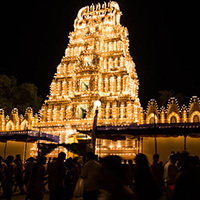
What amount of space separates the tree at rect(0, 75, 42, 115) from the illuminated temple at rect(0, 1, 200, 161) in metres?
12.6

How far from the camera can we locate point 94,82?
2766 cm

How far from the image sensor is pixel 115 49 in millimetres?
29391

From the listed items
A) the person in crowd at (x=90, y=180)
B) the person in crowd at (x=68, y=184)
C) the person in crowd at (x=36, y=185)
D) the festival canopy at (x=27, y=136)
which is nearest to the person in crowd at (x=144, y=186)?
the person in crowd at (x=90, y=180)

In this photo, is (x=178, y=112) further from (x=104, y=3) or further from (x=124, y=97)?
(x=104, y=3)

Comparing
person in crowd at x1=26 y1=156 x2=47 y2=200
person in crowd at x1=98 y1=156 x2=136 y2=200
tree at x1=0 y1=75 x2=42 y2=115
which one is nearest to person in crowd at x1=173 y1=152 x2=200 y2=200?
person in crowd at x1=98 y1=156 x2=136 y2=200

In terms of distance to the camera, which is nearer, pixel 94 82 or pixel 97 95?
pixel 97 95

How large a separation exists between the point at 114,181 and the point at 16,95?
43297 millimetres

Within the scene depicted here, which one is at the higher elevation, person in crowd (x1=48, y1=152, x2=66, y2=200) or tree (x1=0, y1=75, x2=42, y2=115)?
tree (x1=0, y1=75, x2=42, y2=115)

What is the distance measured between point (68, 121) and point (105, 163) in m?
24.6

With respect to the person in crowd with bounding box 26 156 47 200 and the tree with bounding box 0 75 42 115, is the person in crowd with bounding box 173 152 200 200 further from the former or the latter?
the tree with bounding box 0 75 42 115

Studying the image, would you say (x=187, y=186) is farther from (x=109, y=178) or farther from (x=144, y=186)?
(x=109, y=178)

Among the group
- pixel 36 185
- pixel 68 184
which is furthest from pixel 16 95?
pixel 36 185

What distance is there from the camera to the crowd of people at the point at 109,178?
3.09 metres

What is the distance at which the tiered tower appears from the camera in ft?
86.7
